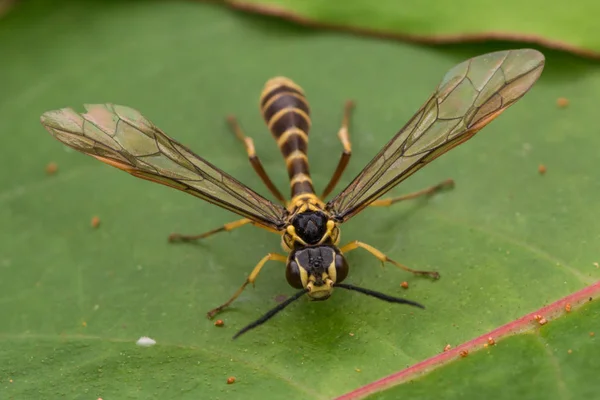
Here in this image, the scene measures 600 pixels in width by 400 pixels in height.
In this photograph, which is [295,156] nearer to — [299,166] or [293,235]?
[299,166]

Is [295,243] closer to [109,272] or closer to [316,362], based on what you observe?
[316,362]

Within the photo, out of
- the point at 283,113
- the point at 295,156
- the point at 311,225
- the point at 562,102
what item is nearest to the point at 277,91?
the point at 283,113

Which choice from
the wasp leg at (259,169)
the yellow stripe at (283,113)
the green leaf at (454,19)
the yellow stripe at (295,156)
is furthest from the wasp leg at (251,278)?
the green leaf at (454,19)

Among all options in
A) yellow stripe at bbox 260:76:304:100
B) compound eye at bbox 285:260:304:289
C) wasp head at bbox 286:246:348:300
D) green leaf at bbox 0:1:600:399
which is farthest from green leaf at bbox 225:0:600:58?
compound eye at bbox 285:260:304:289

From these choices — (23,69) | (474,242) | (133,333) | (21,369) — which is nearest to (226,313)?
(133,333)

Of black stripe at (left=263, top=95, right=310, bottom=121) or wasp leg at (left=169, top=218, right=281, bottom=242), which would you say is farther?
black stripe at (left=263, top=95, right=310, bottom=121)

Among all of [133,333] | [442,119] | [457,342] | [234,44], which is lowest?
[457,342]

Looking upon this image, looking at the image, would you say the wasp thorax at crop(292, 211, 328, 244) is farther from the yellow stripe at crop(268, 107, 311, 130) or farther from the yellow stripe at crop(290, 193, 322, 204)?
the yellow stripe at crop(268, 107, 311, 130)
